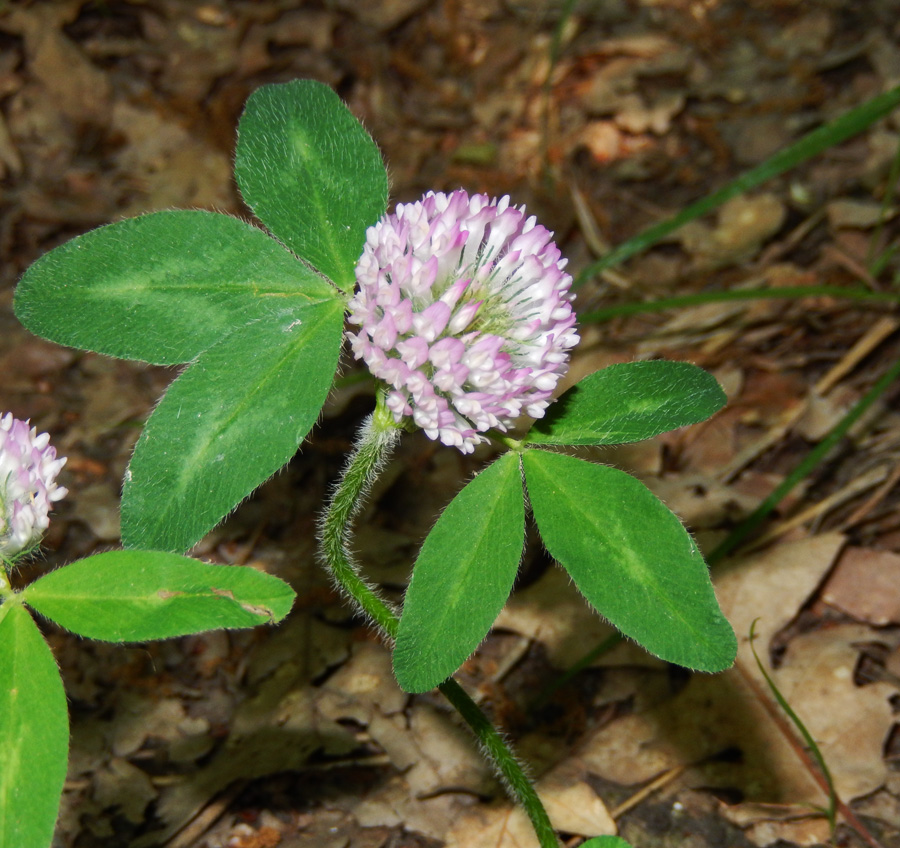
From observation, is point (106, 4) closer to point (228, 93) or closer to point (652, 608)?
point (228, 93)

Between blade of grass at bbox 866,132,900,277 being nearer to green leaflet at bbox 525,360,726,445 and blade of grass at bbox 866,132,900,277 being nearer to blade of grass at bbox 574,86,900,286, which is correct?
blade of grass at bbox 574,86,900,286

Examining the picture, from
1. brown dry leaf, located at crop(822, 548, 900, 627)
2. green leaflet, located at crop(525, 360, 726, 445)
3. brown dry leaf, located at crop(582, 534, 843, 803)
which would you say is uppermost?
green leaflet, located at crop(525, 360, 726, 445)

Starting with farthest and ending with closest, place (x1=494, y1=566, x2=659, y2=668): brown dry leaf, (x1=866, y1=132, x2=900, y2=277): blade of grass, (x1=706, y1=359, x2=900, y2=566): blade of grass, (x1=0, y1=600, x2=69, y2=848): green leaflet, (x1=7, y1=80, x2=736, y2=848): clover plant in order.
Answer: (x1=866, y1=132, x2=900, y2=277): blade of grass → (x1=706, y1=359, x2=900, y2=566): blade of grass → (x1=494, y1=566, x2=659, y2=668): brown dry leaf → (x1=7, y1=80, x2=736, y2=848): clover plant → (x1=0, y1=600, x2=69, y2=848): green leaflet

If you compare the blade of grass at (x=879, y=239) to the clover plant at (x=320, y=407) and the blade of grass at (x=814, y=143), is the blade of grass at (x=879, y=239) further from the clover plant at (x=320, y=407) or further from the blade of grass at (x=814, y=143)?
the clover plant at (x=320, y=407)

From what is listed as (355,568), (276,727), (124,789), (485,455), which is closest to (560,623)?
(485,455)

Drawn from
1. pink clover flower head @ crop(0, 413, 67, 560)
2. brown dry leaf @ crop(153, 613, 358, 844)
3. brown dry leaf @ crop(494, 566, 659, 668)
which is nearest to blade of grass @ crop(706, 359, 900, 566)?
brown dry leaf @ crop(494, 566, 659, 668)

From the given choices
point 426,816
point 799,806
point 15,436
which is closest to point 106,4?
point 15,436
